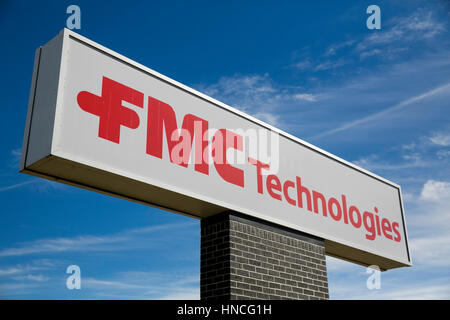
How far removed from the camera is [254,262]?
8.46 m

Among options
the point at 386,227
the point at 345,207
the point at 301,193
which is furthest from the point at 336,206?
the point at 386,227

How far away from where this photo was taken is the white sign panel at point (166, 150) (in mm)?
6938

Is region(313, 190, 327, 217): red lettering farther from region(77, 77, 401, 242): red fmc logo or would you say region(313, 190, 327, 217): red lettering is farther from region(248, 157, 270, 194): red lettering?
region(248, 157, 270, 194): red lettering

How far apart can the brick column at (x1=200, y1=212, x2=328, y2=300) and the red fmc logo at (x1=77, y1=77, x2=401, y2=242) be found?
0.76 metres

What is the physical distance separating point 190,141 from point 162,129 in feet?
1.88

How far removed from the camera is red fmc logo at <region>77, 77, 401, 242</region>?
7352 mm

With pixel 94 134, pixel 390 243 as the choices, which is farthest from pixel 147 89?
pixel 390 243

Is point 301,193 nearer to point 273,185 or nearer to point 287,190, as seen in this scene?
point 287,190

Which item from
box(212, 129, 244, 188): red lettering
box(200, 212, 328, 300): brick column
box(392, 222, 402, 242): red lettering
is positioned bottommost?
box(200, 212, 328, 300): brick column

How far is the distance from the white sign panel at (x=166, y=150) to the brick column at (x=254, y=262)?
0.80 feet

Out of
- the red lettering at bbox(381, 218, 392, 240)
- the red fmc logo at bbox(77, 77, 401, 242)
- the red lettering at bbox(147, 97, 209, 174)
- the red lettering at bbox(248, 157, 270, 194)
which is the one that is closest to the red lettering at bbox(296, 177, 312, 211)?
the red fmc logo at bbox(77, 77, 401, 242)

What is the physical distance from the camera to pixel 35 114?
713cm
